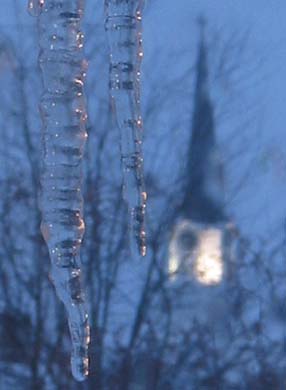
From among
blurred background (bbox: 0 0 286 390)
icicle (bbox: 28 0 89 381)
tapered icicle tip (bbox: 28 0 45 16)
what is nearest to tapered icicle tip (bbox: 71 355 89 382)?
icicle (bbox: 28 0 89 381)

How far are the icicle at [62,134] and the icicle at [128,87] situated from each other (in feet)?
0.16

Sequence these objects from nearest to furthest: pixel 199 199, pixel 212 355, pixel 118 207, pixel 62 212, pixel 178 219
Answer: pixel 62 212 → pixel 118 207 → pixel 212 355 → pixel 178 219 → pixel 199 199

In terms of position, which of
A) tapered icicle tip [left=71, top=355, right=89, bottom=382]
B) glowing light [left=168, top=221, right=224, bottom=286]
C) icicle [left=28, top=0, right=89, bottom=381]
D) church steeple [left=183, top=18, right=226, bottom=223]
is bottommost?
glowing light [left=168, top=221, right=224, bottom=286]

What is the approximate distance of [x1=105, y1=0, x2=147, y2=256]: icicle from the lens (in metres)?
1.10

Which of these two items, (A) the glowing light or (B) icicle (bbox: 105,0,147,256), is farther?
(A) the glowing light

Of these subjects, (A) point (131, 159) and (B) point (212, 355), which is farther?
(B) point (212, 355)

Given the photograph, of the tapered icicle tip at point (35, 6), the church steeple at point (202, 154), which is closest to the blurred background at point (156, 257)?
the church steeple at point (202, 154)

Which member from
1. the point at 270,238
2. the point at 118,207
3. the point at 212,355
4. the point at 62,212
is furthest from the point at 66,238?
the point at 270,238

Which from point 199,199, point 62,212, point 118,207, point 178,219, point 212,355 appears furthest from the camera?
point 199,199

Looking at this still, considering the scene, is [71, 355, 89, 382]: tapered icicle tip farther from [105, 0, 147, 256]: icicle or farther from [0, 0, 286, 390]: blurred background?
[0, 0, 286, 390]: blurred background

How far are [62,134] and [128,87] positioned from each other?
0.32 feet

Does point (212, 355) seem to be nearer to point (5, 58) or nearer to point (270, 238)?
point (270, 238)

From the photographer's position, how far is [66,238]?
1.05 metres

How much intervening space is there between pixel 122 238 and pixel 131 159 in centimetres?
647
